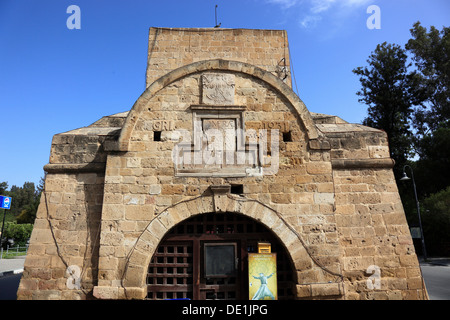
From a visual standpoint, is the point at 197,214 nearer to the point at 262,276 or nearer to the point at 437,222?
the point at 262,276

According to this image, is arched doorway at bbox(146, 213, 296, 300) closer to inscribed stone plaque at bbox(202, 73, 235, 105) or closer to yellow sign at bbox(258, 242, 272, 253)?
yellow sign at bbox(258, 242, 272, 253)

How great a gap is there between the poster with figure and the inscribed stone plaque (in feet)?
9.33

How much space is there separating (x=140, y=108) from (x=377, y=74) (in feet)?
63.9

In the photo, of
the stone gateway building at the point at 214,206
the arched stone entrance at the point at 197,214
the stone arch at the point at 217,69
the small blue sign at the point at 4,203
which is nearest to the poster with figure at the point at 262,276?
the stone gateway building at the point at 214,206

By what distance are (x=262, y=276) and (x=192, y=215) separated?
1.56 m

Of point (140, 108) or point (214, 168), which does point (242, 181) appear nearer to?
point (214, 168)

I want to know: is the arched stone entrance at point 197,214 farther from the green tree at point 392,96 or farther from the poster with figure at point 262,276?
the green tree at point 392,96

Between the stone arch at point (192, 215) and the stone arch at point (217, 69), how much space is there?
1.58 metres

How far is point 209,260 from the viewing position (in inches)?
190

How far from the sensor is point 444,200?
A: 14.8m

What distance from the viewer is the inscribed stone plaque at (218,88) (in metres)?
5.30

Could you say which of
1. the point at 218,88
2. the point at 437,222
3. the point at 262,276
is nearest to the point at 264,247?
the point at 262,276

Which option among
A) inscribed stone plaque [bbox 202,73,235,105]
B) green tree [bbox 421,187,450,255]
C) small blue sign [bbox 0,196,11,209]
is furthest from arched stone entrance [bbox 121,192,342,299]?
green tree [bbox 421,187,450,255]

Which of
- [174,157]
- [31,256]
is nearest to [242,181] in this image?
[174,157]
